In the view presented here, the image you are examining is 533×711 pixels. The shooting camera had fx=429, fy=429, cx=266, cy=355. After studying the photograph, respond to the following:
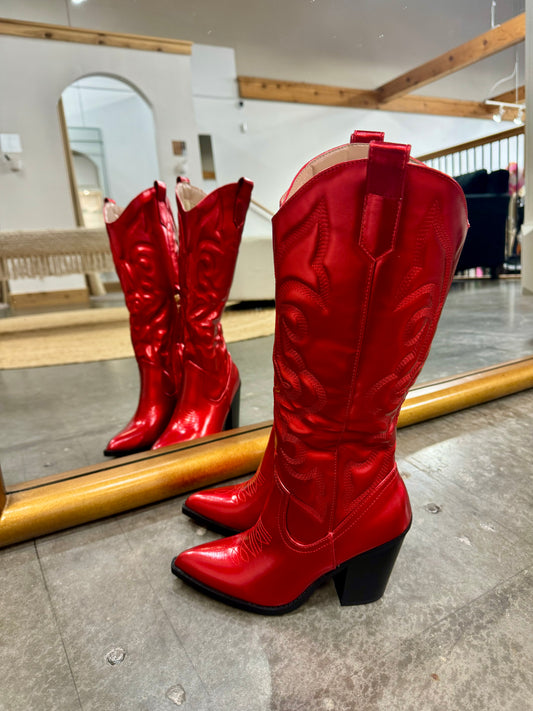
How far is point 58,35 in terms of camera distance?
1000 mm

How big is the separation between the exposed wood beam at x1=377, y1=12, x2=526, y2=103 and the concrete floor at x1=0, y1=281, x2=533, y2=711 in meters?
0.86

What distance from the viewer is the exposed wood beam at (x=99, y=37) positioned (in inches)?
36.4

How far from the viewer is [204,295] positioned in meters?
0.76

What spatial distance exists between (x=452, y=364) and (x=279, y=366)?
1061mm

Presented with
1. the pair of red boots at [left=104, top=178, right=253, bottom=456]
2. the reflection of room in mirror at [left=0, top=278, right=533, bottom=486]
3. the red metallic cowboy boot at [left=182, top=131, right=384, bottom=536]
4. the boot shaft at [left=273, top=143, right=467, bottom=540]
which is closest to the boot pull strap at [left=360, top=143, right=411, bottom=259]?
the boot shaft at [left=273, top=143, right=467, bottom=540]

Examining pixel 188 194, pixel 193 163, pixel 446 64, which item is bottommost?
pixel 188 194

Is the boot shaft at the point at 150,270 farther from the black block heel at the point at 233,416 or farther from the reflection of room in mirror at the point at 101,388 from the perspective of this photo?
the reflection of room in mirror at the point at 101,388

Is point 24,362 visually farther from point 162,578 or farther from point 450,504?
point 450,504

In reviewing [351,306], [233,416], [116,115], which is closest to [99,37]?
[116,115]

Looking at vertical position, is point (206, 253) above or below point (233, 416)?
above

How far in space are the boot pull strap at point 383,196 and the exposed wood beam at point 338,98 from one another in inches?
31.5

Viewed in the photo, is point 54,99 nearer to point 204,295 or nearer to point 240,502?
point 204,295

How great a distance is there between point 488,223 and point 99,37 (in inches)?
69.5

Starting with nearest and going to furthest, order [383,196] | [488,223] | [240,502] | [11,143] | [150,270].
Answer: [383,196] → [240,502] → [150,270] → [11,143] → [488,223]
